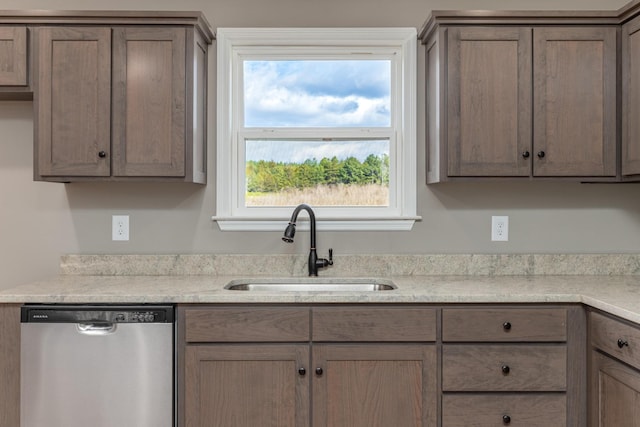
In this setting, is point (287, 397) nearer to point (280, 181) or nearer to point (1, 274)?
point (280, 181)

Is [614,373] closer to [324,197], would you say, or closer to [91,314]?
[324,197]

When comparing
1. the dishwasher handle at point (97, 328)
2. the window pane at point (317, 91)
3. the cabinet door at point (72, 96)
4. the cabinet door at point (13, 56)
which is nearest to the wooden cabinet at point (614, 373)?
the window pane at point (317, 91)

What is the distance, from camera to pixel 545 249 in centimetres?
250

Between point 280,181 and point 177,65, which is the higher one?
point 177,65

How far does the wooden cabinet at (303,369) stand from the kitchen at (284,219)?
0.66 meters

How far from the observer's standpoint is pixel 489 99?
86.3 inches

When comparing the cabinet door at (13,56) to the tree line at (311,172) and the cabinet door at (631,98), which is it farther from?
the cabinet door at (631,98)

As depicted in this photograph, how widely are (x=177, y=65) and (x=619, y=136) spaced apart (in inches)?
78.2

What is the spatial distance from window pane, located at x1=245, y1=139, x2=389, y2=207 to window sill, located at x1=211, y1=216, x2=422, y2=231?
0.12 m

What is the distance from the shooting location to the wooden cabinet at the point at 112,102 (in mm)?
2168

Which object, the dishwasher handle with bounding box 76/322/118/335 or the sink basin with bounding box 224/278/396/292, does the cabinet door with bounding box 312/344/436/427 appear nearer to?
the sink basin with bounding box 224/278/396/292

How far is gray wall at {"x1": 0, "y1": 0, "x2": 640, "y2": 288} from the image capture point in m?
2.50

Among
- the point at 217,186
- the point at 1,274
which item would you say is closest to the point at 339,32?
the point at 217,186

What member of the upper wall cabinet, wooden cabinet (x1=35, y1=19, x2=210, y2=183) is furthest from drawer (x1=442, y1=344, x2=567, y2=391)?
the upper wall cabinet
